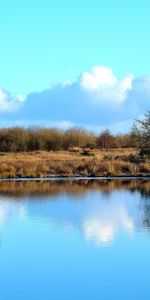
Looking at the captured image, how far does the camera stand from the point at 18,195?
21.7 metres

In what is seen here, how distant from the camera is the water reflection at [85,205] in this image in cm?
1376

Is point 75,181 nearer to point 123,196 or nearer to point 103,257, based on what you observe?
point 123,196

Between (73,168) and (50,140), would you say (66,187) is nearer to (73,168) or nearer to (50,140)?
(73,168)

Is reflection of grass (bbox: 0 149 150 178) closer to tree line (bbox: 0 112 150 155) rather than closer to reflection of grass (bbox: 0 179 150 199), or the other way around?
reflection of grass (bbox: 0 179 150 199)

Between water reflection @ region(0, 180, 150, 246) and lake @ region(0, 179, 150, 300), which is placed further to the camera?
water reflection @ region(0, 180, 150, 246)

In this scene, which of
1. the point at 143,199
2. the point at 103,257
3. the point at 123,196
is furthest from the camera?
the point at 123,196

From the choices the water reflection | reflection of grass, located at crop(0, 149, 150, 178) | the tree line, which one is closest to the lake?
the water reflection

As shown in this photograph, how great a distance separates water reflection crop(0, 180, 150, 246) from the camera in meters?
13.8

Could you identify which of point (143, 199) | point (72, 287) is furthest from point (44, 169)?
point (72, 287)

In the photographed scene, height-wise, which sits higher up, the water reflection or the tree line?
the tree line

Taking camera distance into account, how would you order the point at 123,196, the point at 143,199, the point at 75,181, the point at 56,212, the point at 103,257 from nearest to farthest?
the point at 103,257
the point at 56,212
the point at 143,199
the point at 123,196
the point at 75,181

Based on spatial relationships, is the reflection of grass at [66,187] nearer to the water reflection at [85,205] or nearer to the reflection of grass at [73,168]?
the water reflection at [85,205]

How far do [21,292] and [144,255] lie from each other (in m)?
3.07

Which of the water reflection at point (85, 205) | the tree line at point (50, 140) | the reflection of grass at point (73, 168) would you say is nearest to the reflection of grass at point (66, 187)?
the water reflection at point (85, 205)
